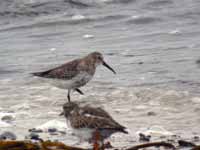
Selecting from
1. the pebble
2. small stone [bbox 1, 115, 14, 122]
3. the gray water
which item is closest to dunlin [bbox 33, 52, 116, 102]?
the gray water

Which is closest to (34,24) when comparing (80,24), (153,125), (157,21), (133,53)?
(80,24)

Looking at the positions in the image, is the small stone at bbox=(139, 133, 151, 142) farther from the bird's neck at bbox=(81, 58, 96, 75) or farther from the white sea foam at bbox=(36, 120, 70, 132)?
the bird's neck at bbox=(81, 58, 96, 75)

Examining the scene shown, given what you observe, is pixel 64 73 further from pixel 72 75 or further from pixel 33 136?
pixel 33 136

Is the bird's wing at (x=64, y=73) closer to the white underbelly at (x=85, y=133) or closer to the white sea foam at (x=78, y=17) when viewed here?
the white underbelly at (x=85, y=133)

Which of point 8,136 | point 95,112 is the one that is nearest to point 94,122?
point 95,112

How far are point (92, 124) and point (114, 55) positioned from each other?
515 cm

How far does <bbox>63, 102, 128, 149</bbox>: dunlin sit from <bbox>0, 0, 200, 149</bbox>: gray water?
0.27 meters

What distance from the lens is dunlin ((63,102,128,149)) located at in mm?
5926

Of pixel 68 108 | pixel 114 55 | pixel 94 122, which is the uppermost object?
pixel 94 122

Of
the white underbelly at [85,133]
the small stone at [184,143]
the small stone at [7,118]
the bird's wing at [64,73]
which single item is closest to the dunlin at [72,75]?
the bird's wing at [64,73]

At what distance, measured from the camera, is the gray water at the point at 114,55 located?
25.5ft

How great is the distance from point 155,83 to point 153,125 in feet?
7.17

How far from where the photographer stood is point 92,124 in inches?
241

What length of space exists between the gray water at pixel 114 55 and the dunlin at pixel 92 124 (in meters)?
0.27
